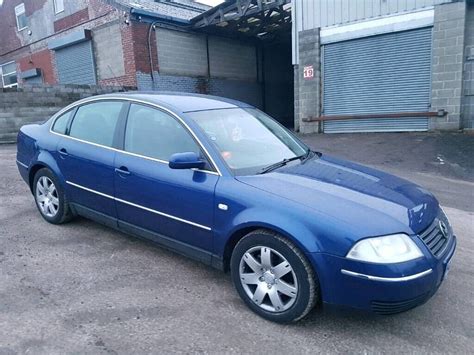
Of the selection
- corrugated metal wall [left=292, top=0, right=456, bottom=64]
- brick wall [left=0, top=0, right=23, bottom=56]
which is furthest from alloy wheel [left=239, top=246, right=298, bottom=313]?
brick wall [left=0, top=0, right=23, bottom=56]

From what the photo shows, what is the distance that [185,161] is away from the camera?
3.01m

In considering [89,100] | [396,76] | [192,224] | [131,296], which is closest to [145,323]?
[131,296]

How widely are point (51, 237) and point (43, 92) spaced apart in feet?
31.8

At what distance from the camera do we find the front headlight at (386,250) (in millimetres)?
2387

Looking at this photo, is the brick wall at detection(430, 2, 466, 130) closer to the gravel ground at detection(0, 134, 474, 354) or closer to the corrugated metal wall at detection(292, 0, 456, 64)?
the corrugated metal wall at detection(292, 0, 456, 64)

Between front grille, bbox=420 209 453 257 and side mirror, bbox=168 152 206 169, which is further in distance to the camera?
side mirror, bbox=168 152 206 169

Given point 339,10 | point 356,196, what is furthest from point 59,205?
point 339,10

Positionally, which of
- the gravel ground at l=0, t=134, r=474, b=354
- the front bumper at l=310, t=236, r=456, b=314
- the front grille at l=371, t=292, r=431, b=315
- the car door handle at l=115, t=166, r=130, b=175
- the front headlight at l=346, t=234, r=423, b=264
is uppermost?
the car door handle at l=115, t=166, r=130, b=175

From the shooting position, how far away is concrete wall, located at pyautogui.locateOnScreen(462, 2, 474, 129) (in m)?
10.5

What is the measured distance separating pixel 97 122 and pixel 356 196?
2.77m

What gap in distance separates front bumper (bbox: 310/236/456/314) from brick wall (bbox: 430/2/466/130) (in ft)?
32.1

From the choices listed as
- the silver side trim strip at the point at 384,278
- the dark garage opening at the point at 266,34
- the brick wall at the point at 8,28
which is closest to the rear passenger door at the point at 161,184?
the silver side trim strip at the point at 384,278

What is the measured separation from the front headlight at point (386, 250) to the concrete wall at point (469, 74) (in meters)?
10.1

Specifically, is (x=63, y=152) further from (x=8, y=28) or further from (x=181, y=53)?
(x=8, y=28)
